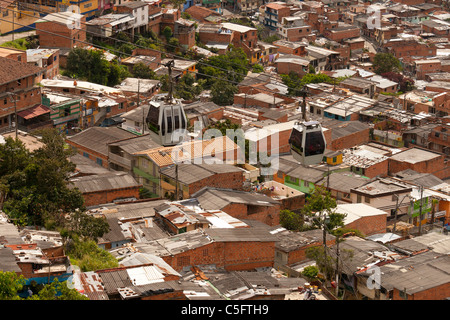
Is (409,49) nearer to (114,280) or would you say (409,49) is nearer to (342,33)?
(342,33)

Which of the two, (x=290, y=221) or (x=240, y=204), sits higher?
(x=240, y=204)

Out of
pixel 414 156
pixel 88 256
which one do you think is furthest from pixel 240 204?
pixel 414 156

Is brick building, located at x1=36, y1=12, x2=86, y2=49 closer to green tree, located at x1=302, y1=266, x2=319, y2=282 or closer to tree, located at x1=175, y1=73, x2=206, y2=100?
tree, located at x1=175, y1=73, x2=206, y2=100

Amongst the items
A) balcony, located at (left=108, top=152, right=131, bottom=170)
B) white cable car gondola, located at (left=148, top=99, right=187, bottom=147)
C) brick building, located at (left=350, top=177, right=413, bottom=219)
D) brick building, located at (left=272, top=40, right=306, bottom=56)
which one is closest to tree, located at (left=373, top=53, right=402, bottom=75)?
brick building, located at (left=272, top=40, right=306, bottom=56)

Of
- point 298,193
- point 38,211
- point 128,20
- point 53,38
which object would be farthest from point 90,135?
point 128,20

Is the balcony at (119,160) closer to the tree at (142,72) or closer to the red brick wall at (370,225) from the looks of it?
the red brick wall at (370,225)

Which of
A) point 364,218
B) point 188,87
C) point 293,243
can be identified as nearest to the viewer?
point 293,243

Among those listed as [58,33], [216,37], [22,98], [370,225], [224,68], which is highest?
[58,33]
